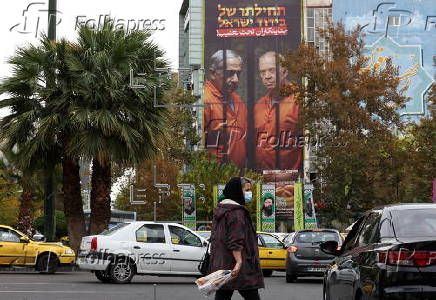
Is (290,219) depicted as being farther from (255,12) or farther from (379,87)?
(255,12)

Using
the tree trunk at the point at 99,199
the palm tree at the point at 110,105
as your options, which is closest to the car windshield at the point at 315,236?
the palm tree at the point at 110,105

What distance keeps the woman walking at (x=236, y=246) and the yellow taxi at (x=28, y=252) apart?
17.4 metres

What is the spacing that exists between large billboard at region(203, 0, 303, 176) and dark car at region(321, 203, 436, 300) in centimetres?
8621

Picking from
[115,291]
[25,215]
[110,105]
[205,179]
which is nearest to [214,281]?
[115,291]

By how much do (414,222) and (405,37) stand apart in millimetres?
92241

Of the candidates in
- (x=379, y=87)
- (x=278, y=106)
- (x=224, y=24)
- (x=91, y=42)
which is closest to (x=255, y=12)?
(x=224, y=24)

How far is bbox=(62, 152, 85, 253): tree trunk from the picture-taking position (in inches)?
1161

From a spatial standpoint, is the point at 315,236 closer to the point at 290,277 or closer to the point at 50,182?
the point at 290,277

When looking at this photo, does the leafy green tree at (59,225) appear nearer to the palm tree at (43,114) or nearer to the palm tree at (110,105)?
the palm tree at (43,114)

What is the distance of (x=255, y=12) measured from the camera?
319 ft

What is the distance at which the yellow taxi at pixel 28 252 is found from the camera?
1003 inches

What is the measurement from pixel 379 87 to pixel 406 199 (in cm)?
707

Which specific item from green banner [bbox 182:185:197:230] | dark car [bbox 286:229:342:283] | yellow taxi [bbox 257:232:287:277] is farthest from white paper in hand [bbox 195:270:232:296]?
green banner [bbox 182:185:197:230]

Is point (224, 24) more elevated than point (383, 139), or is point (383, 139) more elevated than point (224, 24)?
point (224, 24)
